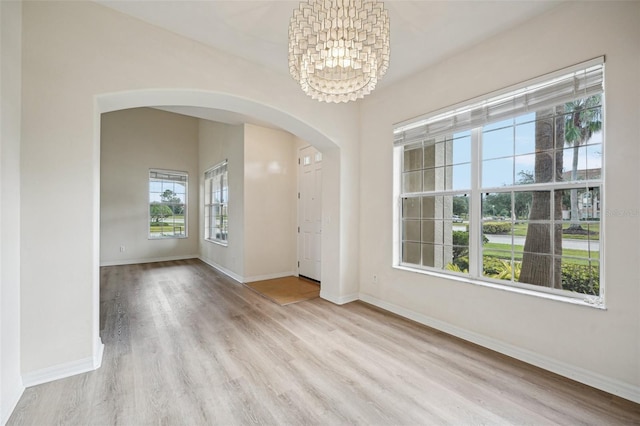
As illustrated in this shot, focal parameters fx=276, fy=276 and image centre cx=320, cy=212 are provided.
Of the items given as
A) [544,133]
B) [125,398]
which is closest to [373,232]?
[544,133]

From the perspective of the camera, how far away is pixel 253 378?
2.15m

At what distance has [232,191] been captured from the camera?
5527 millimetres

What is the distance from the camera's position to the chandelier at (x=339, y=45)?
1.68 metres

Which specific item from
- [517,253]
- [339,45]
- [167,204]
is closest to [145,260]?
[167,204]

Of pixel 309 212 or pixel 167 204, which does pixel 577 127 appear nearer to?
pixel 309 212

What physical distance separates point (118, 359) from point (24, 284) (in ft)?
3.09

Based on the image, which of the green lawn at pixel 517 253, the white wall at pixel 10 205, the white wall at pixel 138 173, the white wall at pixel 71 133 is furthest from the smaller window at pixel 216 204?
the green lawn at pixel 517 253

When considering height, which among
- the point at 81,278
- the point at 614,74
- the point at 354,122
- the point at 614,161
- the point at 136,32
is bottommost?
the point at 81,278

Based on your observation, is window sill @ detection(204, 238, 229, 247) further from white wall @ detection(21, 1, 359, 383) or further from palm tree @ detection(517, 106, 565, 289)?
palm tree @ detection(517, 106, 565, 289)

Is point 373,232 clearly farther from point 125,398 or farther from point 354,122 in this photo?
point 125,398

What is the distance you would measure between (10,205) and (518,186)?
13.0 ft

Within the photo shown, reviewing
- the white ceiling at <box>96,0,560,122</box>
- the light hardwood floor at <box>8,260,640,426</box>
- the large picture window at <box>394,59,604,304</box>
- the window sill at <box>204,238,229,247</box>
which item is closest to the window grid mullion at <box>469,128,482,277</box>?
the large picture window at <box>394,59,604,304</box>

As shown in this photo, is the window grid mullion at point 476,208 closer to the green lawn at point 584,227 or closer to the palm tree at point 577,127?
the green lawn at point 584,227

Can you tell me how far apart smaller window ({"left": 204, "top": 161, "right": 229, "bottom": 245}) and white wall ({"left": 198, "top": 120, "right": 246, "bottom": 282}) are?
0.18m
